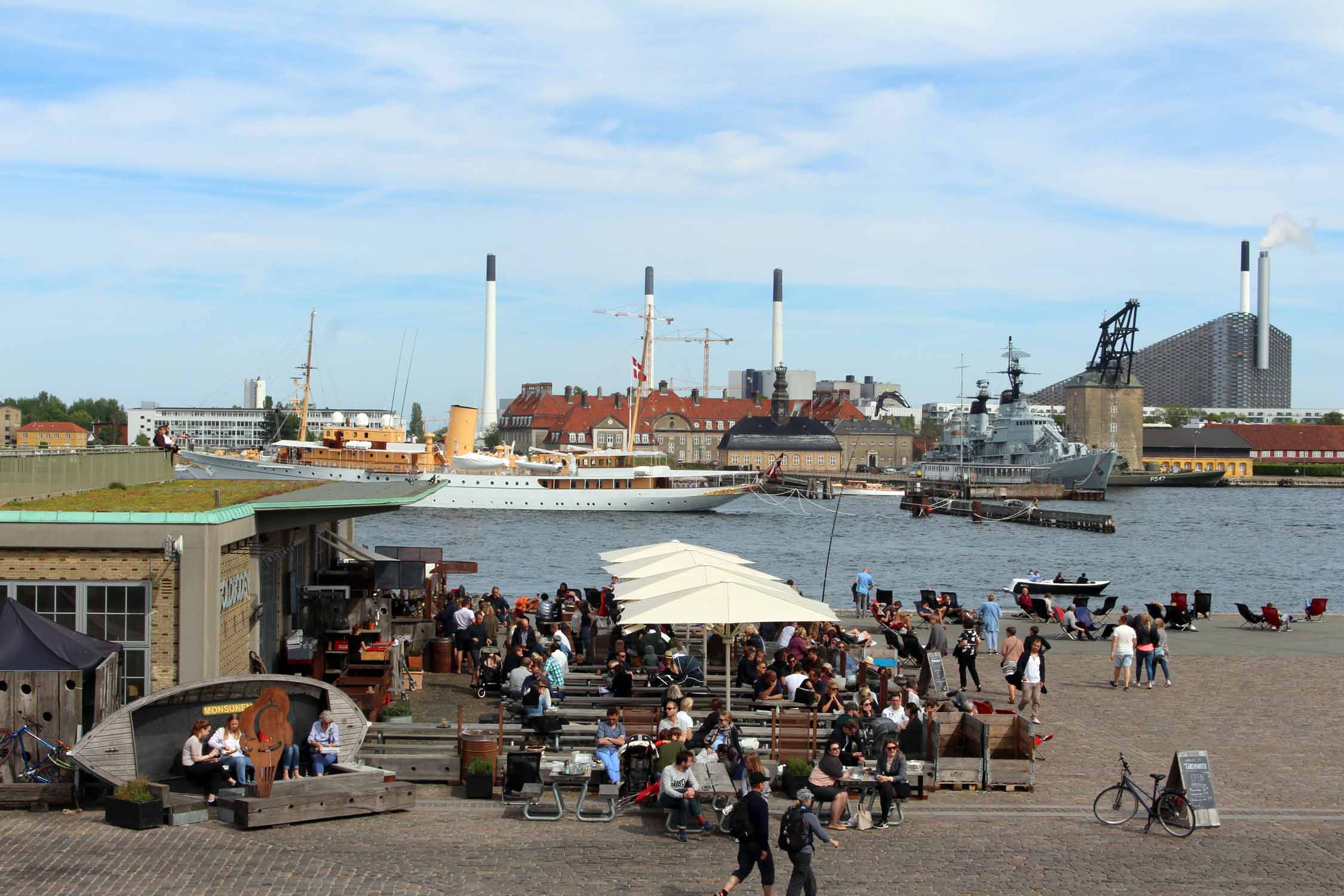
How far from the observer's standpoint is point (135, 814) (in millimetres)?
10555

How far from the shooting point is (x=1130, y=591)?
1797 inches

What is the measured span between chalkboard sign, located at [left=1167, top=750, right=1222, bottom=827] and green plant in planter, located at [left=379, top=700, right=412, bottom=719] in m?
7.63

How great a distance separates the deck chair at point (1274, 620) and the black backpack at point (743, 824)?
18.4m

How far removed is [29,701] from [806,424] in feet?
493

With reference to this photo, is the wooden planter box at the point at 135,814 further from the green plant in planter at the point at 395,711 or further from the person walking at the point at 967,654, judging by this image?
the person walking at the point at 967,654

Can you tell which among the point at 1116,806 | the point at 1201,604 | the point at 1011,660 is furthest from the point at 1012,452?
the point at 1116,806

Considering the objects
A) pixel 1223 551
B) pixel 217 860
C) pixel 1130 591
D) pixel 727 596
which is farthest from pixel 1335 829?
pixel 1223 551

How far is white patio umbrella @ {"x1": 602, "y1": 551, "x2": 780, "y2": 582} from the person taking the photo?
17.5m

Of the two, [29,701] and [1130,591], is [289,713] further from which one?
[1130,591]

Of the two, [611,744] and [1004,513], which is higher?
[611,744]

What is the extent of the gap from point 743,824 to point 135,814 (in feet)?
15.9

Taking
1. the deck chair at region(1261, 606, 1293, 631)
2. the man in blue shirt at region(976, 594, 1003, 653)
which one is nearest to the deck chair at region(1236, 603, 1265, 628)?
the deck chair at region(1261, 606, 1293, 631)

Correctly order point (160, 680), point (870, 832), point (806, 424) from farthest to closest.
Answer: point (806, 424)
point (160, 680)
point (870, 832)

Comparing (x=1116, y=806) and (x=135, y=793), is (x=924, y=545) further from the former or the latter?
(x=135, y=793)
